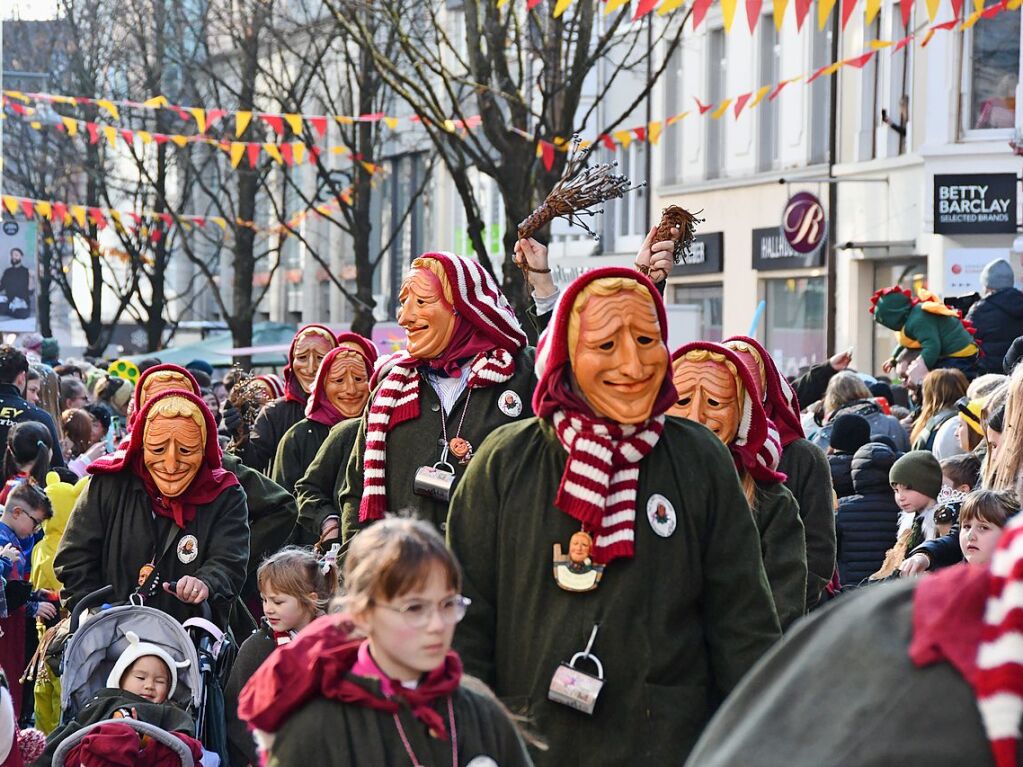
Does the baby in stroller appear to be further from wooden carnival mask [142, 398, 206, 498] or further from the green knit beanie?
the green knit beanie

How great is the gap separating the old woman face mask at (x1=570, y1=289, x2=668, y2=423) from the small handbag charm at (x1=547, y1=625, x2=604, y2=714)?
0.54m

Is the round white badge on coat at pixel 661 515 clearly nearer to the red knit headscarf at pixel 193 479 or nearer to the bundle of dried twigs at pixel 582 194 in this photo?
the bundle of dried twigs at pixel 582 194

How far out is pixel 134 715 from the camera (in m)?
6.37

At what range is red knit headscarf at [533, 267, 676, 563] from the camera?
4.41 m

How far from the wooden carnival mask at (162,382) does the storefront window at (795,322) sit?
19.9 metres

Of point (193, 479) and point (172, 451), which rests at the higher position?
point (172, 451)

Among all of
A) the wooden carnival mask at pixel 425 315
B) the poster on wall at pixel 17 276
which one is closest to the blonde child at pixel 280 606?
the wooden carnival mask at pixel 425 315

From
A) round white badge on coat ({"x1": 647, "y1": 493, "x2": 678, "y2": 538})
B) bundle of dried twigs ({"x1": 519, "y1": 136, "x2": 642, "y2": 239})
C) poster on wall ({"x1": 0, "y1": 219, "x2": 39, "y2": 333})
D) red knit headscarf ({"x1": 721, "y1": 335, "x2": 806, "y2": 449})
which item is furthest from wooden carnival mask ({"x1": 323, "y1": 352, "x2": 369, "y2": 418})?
poster on wall ({"x1": 0, "y1": 219, "x2": 39, "y2": 333})

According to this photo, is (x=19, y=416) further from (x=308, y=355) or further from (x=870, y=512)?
(x=870, y=512)

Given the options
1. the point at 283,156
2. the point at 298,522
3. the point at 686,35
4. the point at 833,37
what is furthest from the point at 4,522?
the point at 686,35

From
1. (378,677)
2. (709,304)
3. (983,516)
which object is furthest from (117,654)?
(709,304)

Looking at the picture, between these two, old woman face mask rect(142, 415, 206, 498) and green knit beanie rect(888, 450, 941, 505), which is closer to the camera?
old woman face mask rect(142, 415, 206, 498)

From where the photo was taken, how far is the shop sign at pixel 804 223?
27.8 m

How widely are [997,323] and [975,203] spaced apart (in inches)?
466
